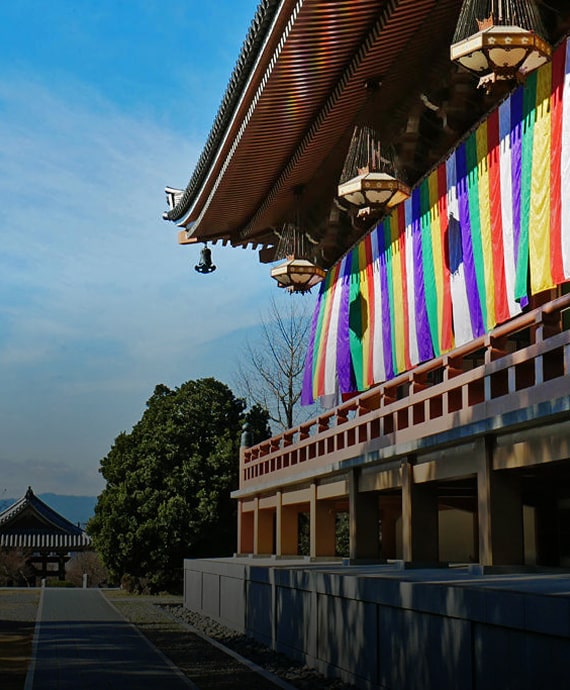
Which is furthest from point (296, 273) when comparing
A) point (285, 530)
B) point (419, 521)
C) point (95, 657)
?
point (95, 657)

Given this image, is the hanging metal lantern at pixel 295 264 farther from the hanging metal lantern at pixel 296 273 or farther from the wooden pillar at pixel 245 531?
the wooden pillar at pixel 245 531

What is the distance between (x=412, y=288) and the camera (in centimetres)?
1598

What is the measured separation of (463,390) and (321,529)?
725 cm

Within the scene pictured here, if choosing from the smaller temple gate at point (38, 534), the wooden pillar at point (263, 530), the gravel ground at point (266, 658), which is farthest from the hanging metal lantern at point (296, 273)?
the smaller temple gate at point (38, 534)

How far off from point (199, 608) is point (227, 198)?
873 centimetres

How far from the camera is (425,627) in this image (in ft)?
28.4

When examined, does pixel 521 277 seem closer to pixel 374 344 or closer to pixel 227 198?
pixel 374 344

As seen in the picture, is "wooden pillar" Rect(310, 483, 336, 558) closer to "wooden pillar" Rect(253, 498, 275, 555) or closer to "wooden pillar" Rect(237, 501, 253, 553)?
"wooden pillar" Rect(253, 498, 275, 555)

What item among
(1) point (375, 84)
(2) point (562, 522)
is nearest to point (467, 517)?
(2) point (562, 522)

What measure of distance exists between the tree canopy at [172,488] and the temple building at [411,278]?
23.6ft

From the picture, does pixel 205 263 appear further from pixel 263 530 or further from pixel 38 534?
pixel 38 534

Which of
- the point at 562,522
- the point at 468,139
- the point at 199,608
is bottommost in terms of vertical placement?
the point at 199,608

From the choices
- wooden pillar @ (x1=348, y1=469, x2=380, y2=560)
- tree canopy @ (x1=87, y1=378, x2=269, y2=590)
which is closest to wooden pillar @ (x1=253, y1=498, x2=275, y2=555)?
tree canopy @ (x1=87, y1=378, x2=269, y2=590)

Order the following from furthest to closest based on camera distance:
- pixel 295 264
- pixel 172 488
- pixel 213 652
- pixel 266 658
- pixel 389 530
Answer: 1. pixel 172 488
2. pixel 389 530
3. pixel 295 264
4. pixel 213 652
5. pixel 266 658
